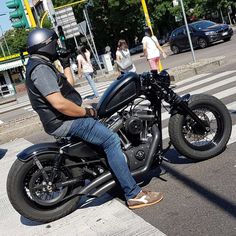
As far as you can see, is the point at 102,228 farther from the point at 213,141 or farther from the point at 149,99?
the point at 213,141

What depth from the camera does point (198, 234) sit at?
3.24 m

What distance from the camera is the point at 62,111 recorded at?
374cm

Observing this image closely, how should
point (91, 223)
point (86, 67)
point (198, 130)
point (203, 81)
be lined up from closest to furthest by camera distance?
1. point (91, 223)
2. point (198, 130)
3. point (203, 81)
4. point (86, 67)

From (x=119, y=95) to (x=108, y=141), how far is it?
461mm

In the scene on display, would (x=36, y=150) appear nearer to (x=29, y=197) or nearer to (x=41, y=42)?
(x=29, y=197)

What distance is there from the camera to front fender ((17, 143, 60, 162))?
3.87 meters

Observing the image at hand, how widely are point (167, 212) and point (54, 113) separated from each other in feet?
4.45

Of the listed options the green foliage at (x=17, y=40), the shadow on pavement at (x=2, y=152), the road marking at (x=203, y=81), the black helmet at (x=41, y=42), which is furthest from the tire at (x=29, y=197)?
the green foliage at (x=17, y=40)

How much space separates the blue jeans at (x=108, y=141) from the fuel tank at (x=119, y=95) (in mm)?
167

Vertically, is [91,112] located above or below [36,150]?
above

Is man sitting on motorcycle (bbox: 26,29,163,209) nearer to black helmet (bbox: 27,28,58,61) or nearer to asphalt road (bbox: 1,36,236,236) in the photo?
black helmet (bbox: 27,28,58,61)

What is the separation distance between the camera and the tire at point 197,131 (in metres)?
4.48

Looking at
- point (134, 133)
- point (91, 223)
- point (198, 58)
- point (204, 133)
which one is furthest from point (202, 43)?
point (91, 223)

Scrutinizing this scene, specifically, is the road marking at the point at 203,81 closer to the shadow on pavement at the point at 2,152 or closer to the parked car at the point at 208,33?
the shadow on pavement at the point at 2,152
